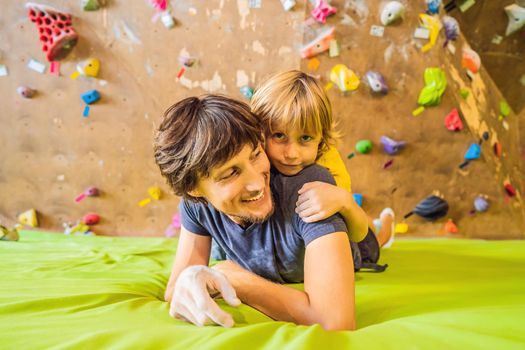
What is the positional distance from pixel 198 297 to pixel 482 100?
8.19ft

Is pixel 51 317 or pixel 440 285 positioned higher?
pixel 51 317

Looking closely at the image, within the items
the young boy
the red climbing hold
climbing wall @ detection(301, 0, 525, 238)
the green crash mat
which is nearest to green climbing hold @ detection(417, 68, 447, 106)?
climbing wall @ detection(301, 0, 525, 238)

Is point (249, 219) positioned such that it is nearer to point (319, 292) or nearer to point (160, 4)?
point (319, 292)

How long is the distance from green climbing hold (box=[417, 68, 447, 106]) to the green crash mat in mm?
1081

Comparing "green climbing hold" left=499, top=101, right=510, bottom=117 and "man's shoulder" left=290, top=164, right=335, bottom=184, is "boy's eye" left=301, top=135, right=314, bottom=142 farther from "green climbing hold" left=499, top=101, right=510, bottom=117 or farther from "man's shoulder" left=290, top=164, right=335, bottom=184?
"green climbing hold" left=499, top=101, right=510, bottom=117

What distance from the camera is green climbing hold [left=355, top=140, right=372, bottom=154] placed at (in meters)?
2.49

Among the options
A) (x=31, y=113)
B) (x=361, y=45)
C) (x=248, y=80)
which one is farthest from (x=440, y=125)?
(x=31, y=113)

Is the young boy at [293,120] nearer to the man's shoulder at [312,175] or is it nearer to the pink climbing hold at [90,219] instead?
the man's shoulder at [312,175]

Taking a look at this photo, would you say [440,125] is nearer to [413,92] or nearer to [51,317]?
[413,92]

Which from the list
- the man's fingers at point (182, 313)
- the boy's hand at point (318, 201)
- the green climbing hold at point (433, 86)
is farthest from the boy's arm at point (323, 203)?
the green climbing hold at point (433, 86)

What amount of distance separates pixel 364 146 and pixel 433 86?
0.54 meters

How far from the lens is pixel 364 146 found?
249cm

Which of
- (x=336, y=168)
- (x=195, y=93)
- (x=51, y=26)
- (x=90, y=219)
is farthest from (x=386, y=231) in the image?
(x=51, y=26)

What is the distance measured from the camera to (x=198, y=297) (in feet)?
2.37
